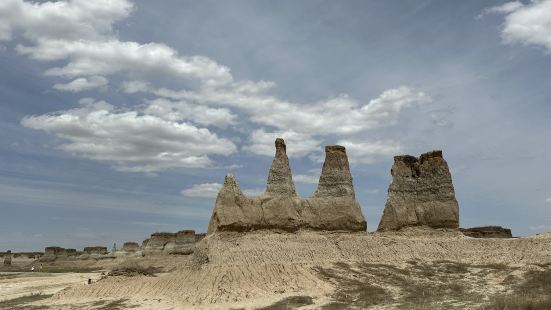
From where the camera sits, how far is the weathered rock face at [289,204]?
36.6 metres

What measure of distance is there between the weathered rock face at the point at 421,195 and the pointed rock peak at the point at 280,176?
9.60 meters

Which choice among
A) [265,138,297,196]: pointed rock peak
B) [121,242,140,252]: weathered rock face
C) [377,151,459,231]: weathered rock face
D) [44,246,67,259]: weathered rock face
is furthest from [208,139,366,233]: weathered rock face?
[44,246,67,259]: weathered rock face

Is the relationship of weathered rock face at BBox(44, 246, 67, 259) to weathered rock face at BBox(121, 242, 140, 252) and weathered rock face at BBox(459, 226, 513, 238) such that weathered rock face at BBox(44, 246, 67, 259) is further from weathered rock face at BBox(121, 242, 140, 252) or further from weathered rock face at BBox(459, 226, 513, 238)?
weathered rock face at BBox(459, 226, 513, 238)

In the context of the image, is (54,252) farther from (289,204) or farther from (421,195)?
(421,195)

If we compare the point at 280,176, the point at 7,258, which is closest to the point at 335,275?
the point at 280,176

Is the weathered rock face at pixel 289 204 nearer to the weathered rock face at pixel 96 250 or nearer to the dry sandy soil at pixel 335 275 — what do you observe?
the dry sandy soil at pixel 335 275

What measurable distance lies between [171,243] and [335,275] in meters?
52.9

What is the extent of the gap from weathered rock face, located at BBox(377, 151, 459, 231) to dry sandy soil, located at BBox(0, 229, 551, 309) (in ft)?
4.17

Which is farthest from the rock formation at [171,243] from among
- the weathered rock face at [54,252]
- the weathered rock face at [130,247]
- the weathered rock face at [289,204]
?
the weathered rock face at [289,204]

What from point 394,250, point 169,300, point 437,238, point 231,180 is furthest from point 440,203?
point 169,300

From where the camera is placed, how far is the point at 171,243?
81.2 meters

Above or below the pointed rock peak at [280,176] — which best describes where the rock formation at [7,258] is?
below

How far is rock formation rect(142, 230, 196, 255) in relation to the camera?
78875 millimetres

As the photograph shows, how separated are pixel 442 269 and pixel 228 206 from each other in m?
16.6
